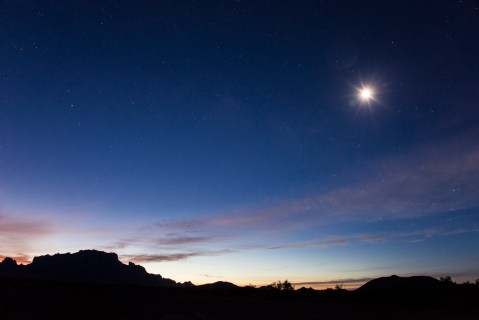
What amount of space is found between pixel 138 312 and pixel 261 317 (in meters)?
8.67

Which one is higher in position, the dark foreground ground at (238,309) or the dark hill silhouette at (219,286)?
the dark hill silhouette at (219,286)

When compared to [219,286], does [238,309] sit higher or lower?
lower

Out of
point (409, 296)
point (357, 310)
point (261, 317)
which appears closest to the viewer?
point (261, 317)

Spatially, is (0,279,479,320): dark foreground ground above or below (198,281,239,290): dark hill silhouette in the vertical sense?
below

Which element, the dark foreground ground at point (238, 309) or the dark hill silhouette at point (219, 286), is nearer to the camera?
the dark foreground ground at point (238, 309)

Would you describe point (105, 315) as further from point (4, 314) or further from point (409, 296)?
point (409, 296)

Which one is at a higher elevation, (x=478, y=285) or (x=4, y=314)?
(x=478, y=285)

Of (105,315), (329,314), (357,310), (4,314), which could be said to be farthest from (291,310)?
(4,314)

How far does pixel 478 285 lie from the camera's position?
131 feet

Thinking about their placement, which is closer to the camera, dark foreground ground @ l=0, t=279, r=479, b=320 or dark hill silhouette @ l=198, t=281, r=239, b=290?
dark foreground ground @ l=0, t=279, r=479, b=320

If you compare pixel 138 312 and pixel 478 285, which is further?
pixel 478 285

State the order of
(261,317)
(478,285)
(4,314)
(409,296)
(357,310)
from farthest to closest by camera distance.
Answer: (478,285) < (409,296) < (357,310) < (261,317) < (4,314)

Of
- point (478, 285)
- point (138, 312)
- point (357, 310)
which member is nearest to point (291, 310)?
point (357, 310)

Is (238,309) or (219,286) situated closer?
(238,309)
